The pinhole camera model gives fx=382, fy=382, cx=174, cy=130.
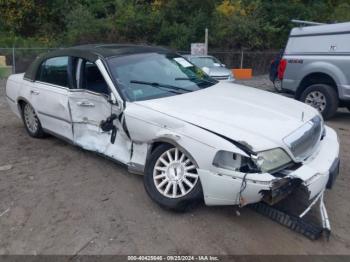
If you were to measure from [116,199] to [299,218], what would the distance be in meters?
1.86

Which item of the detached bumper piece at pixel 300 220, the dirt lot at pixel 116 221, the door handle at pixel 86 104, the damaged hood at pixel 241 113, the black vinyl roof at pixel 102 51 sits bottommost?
the dirt lot at pixel 116 221

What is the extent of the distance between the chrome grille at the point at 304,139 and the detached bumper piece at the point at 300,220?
0.44 m

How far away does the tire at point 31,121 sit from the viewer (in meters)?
5.91

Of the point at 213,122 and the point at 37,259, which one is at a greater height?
the point at 213,122

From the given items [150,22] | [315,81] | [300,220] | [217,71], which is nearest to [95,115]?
[300,220]

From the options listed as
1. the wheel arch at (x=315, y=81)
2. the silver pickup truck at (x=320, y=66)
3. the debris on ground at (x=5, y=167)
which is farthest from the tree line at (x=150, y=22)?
the debris on ground at (x=5, y=167)

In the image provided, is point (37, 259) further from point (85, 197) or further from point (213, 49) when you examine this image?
point (213, 49)

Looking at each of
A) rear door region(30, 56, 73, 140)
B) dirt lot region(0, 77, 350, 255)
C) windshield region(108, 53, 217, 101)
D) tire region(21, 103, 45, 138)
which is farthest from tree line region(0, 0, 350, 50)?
dirt lot region(0, 77, 350, 255)

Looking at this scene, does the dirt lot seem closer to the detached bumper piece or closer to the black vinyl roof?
the detached bumper piece

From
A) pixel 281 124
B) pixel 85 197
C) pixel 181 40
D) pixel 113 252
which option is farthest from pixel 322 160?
pixel 181 40

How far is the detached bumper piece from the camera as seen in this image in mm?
3298

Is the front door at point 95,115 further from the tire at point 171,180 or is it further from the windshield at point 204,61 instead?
the windshield at point 204,61

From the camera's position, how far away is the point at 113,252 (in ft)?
10.4

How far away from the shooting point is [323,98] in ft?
25.3
